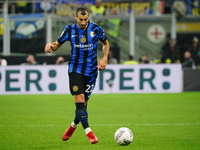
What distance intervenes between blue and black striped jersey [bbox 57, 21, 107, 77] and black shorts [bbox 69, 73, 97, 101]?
2.6 inches

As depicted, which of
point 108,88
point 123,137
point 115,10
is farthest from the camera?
point 115,10

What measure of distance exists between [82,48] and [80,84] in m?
0.55

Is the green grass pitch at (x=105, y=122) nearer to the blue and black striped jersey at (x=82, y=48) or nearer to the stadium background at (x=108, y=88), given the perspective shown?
the stadium background at (x=108, y=88)

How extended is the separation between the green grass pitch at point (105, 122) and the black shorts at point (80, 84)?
2.59 feet

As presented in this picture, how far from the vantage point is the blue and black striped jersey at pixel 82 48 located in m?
6.86

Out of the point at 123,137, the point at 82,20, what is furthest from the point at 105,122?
the point at 82,20

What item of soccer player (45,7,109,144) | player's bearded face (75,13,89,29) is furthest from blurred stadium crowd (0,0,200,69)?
player's bearded face (75,13,89,29)

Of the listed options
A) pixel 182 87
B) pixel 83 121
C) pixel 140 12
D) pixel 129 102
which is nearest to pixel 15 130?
pixel 83 121

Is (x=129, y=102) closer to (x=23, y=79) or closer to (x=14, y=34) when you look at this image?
(x=23, y=79)

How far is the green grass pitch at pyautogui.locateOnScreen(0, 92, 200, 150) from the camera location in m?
6.71

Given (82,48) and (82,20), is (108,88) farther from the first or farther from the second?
(82,20)

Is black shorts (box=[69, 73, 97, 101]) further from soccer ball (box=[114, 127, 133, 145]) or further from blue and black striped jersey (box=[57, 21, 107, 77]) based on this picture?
soccer ball (box=[114, 127, 133, 145])

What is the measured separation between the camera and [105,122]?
9398 mm

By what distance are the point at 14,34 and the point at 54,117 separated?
10326 mm
